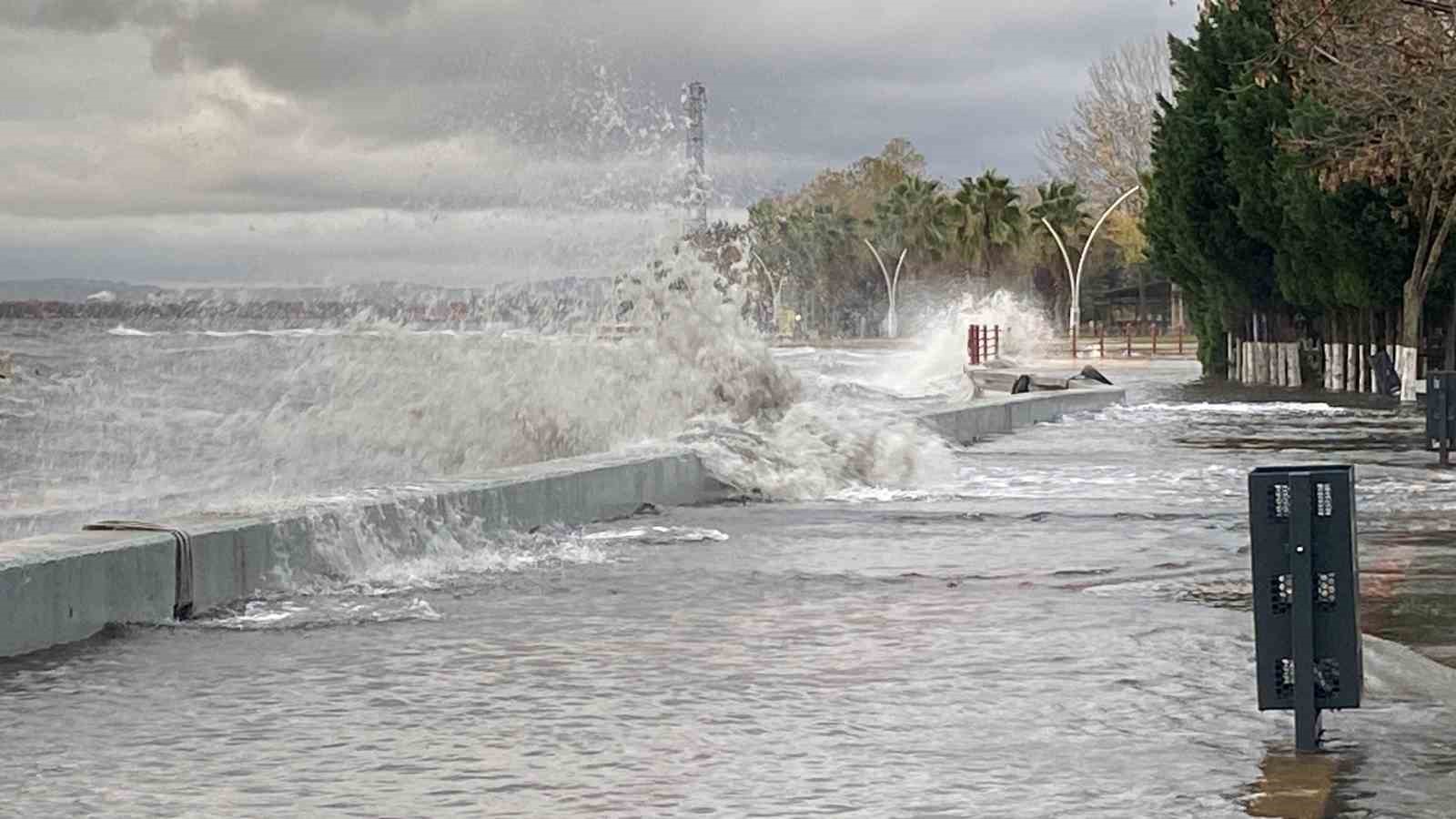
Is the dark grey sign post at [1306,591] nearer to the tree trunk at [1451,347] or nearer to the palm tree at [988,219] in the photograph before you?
the tree trunk at [1451,347]

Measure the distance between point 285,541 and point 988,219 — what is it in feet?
398

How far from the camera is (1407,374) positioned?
42.8 m

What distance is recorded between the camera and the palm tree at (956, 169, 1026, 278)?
13150 cm

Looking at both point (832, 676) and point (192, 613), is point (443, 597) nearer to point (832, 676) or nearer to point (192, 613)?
point (192, 613)

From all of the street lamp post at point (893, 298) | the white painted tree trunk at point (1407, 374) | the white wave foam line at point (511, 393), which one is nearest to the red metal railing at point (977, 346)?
the white painted tree trunk at point (1407, 374)

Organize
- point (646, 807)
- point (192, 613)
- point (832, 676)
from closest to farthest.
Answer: point (646, 807)
point (832, 676)
point (192, 613)

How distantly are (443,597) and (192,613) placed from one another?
134 centimetres

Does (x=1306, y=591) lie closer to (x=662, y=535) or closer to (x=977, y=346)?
(x=662, y=535)

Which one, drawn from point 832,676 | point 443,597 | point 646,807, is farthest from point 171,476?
point 646,807

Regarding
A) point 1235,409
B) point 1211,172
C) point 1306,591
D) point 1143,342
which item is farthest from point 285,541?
point 1143,342

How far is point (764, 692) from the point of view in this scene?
930 cm

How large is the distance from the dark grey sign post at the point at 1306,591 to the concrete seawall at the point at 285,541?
5.28 m

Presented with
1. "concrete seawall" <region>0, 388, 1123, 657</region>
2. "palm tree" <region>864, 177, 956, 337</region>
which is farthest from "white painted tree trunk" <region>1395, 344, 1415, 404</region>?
"palm tree" <region>864, 177, 956, 337</region>

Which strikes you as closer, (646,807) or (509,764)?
(646,807)
